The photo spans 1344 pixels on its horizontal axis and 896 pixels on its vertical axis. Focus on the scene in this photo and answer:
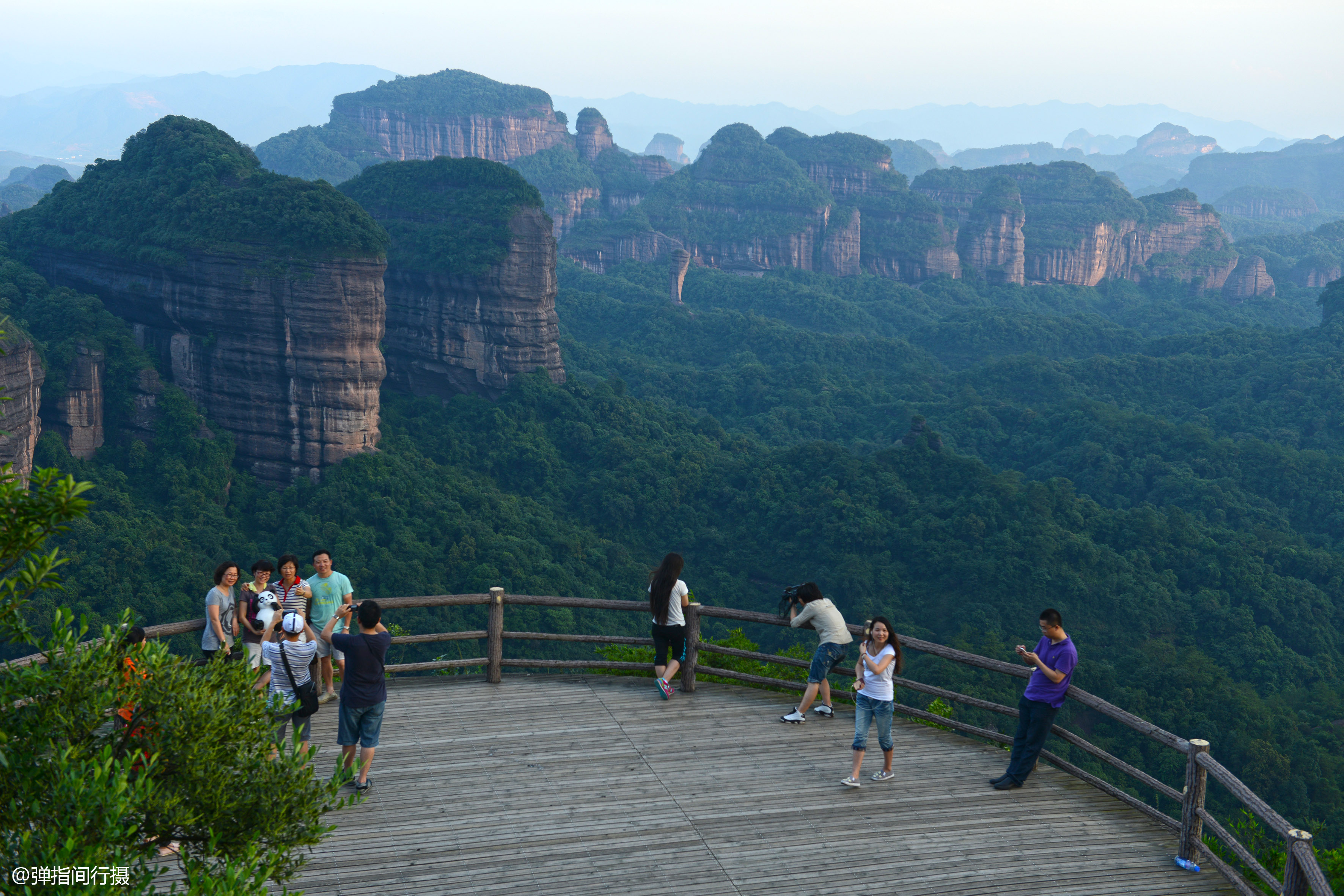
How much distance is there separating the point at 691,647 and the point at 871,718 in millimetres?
2564

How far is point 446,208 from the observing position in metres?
64.6

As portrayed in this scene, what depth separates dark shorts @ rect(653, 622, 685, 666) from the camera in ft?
39.6

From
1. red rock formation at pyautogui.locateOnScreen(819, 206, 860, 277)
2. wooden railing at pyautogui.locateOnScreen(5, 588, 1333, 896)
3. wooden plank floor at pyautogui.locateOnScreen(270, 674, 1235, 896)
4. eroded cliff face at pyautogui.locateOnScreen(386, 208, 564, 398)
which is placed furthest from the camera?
red rock formation at pyautogui.locateOnScreen(819, 206, 860, 277)

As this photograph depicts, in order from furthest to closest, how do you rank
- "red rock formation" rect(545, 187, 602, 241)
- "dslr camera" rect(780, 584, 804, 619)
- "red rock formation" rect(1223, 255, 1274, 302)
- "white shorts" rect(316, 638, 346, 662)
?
1. "red rock formation" rect(545, 187, 602, 241)
2. "red rock formation" rect(1223, 255, 1274, 302)
3. "dslr camera" rect(780, 584, 804, 619)
4. "white shorts" rect(316, 638, 346, 662)

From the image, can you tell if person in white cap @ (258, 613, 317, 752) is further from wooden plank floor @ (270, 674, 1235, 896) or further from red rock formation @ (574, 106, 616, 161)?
red rock formation @ (574, 106, 616, 161)

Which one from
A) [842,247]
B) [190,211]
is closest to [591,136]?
[842,247]

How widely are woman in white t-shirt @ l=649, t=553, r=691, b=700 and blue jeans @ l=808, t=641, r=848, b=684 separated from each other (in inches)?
59.4

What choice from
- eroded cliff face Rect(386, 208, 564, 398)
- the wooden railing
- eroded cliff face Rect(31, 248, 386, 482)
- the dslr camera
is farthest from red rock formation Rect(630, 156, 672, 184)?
the dslr camera

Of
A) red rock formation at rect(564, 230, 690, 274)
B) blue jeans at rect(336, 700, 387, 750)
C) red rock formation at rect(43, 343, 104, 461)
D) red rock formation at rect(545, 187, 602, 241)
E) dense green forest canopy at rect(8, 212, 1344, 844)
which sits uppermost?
red rock formation at rect(545, 187, 602, 241)

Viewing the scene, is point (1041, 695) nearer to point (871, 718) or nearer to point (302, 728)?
point (871, 718)

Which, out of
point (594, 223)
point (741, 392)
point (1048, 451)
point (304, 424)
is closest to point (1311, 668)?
point (1048, 451)

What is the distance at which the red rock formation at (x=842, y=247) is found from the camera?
449ft

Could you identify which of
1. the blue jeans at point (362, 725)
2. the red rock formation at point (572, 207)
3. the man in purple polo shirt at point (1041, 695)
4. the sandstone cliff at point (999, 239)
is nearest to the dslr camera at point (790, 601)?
the man in purple polo shirt at point (1041, 695)

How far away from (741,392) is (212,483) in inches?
1835
